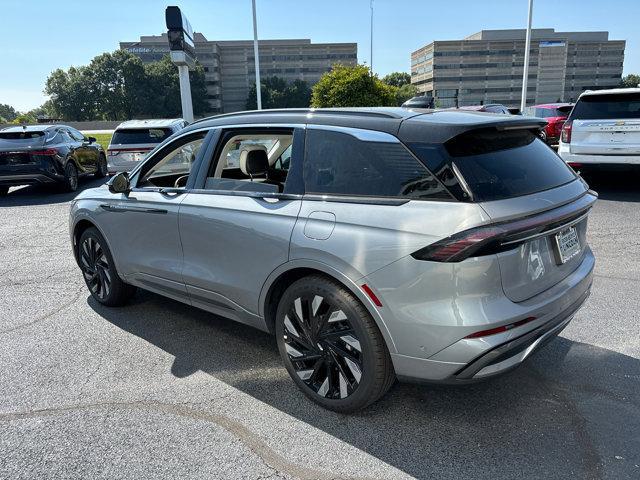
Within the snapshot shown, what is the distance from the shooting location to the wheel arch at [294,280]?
2.48 meters

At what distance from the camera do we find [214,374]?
11.0 ft

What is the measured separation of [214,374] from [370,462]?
52.9 inches

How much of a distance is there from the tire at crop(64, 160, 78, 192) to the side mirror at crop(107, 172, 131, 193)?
872cm

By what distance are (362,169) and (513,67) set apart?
13029cm

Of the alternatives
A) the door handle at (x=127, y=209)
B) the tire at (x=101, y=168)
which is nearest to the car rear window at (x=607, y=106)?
the door handle at (x=127, y=209)

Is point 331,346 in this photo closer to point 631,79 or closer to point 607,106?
point 607,106

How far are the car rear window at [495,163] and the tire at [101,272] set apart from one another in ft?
10.3

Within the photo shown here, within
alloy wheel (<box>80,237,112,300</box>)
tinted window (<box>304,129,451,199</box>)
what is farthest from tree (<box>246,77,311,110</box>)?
tinted window (<box>304,129,451,199</box>)

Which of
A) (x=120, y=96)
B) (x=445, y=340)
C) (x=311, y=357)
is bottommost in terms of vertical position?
(x=311, y=357)

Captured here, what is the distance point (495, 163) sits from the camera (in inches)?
100

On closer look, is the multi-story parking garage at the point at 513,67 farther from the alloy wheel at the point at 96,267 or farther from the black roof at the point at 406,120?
the black roof at the point at 406,120

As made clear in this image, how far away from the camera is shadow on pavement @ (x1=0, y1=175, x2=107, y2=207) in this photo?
10875 millimetres

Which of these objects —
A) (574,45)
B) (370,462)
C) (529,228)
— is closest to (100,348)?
(370,462)

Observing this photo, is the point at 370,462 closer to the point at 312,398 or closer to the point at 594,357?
the point at 312,398
